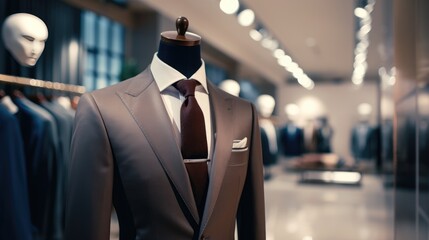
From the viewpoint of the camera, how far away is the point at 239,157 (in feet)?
4.19

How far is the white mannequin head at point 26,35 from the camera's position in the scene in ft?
5.59

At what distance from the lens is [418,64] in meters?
2.20

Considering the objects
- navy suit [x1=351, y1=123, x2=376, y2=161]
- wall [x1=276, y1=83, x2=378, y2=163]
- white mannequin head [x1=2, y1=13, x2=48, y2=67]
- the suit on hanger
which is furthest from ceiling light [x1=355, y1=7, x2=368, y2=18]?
navy suit [x1=351, y1=123, x2=376, y2=161]

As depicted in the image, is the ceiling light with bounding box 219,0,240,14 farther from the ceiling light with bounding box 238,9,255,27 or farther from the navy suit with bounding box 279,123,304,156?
the navy suit with bounding box 279,123,304,156

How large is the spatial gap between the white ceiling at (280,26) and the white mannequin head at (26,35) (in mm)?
513

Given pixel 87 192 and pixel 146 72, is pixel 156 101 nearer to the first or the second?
pixel 146 72

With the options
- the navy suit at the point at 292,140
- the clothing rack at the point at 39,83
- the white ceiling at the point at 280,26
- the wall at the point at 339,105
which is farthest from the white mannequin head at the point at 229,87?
the navy suit at the point at 292,140

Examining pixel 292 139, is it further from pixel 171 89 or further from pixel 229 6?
pixel 171 89

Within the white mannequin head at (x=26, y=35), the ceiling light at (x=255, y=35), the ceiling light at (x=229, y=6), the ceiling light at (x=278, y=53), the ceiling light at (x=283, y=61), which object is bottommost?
the white mannequin head at (x=26, y=35)

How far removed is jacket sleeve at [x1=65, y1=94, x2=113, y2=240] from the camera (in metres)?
1.13

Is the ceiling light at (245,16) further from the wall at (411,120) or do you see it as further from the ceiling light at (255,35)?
the wall at (411,120)

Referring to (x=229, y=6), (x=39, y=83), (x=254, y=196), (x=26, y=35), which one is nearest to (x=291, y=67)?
(x=229, y=6)

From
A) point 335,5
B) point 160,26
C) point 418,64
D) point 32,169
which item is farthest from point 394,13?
point 32,169

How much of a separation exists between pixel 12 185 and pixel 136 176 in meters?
1.16
